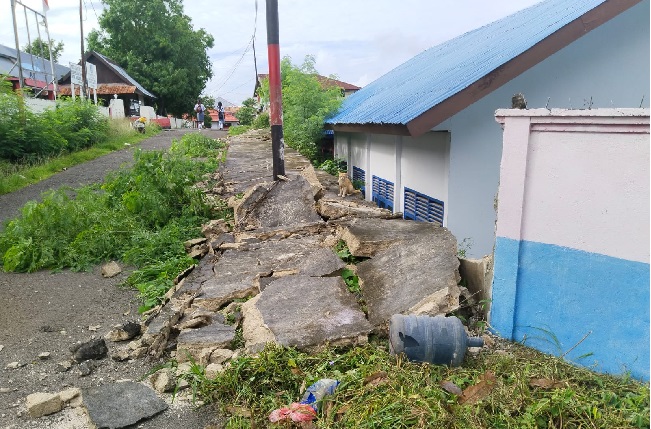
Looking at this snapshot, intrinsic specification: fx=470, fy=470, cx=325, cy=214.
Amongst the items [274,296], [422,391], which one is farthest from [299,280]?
[422,391]

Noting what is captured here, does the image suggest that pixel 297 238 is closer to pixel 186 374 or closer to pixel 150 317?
pixel 150 317

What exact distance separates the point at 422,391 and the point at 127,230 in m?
5.47

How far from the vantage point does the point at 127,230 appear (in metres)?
6.84

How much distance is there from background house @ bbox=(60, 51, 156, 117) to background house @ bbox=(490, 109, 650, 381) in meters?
33.4

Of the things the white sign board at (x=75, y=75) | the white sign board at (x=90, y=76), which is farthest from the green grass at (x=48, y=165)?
the white sign board at (x=90, y=76)

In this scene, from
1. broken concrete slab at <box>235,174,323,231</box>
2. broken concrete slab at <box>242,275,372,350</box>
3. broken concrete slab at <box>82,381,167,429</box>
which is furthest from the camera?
broken concrete slab at <box>235,174,323,231</box>

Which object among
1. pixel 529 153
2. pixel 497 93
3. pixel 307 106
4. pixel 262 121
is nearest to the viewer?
pixel 529 153

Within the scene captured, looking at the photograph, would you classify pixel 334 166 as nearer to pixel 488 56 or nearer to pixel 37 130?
pixel 488 56

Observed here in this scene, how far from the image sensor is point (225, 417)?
2852 millimetres

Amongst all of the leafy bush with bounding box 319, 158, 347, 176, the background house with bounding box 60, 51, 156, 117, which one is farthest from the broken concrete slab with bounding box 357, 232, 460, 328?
the background house with bounding box 60, 51, 156, 117

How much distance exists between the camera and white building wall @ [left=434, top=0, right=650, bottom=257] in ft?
17.3

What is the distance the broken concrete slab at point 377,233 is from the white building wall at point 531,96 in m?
0.62

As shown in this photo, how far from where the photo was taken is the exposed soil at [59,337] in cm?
293

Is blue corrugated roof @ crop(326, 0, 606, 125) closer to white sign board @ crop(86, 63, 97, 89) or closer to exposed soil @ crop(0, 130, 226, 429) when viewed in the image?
exposed soil @ crop(0, 130, 226, 429)
